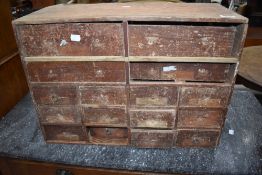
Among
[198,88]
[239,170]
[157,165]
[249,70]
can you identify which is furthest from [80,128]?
[249,70]

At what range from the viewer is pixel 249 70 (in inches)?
59.2

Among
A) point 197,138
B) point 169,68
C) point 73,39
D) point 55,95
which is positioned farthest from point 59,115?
point 197,138

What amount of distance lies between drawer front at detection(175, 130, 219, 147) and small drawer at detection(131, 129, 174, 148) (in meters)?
0.05

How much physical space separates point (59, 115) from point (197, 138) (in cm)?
67

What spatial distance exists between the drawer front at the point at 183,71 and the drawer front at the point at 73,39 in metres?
0.13

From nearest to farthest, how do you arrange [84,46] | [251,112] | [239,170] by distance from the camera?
1. [84,46]
2. [239,170]
3. [251,112]

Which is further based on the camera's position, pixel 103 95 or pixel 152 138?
pixel 152 138

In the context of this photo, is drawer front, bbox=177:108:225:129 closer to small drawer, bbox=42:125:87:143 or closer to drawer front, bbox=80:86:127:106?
drawer front, bbox=80:86:127:106

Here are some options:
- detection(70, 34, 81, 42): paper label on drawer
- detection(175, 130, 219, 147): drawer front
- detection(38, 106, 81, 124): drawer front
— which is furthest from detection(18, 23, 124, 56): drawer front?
detection(175, 130, 219, 147): drawer front

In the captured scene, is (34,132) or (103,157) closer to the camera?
(103,157)

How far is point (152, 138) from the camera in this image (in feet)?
3.73

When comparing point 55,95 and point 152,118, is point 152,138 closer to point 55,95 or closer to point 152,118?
point 152,118

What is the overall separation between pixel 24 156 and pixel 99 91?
50cm

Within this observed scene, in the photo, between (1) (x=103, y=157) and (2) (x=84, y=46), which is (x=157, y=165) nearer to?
(1) (x=103, y=157)
